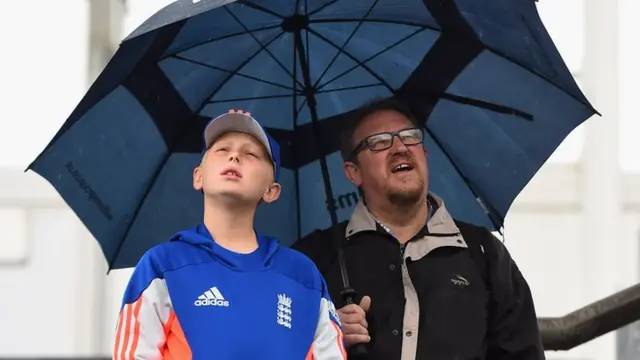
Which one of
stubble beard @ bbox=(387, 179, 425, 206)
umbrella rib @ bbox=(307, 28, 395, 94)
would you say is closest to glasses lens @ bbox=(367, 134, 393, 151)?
stubble beard @ bbox=(387, 179, 425, 206)

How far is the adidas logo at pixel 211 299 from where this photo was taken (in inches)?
87.0

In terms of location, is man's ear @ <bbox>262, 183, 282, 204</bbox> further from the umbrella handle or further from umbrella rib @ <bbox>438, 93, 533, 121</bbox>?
umbrella rib @ <bbox>438, 93, 533, 121</bbox>

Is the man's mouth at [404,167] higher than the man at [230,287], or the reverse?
the man's mouth at [404,167]

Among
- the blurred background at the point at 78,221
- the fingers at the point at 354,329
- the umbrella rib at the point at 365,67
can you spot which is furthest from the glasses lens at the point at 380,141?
the blurred background at the point at 78,221

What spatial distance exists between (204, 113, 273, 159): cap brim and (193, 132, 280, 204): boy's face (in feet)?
0.03

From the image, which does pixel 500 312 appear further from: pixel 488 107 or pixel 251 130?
pixel 251 130

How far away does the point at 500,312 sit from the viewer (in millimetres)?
2738

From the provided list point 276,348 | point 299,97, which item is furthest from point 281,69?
point 276,348

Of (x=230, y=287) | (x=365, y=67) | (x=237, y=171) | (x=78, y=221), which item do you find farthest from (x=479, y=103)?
(x=78, y=221)

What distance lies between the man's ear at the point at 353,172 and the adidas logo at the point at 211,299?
760 millimetres

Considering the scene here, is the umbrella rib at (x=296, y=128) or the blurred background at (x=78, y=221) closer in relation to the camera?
the umbrella rib at (x=296, y=128)

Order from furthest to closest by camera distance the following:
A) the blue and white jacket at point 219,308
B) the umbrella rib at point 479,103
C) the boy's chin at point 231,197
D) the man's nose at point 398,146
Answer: the umbrella rib at point 479,103, the man's nose at point 398,146, the boy's chin at point 231,197, the blue and white jacket at point 219,308

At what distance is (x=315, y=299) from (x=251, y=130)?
1.24 ft

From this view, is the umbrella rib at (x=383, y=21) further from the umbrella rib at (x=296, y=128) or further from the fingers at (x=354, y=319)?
the fingers at (x=354, y=319)
